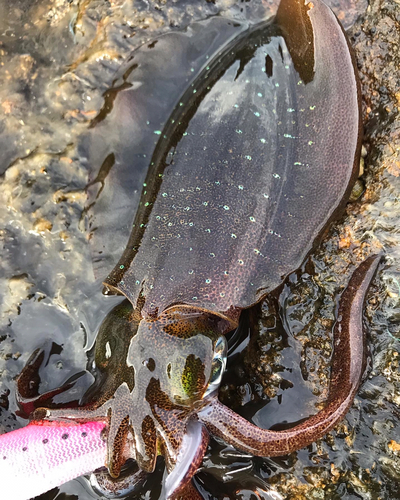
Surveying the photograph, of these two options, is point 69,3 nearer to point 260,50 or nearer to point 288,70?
point 260,50

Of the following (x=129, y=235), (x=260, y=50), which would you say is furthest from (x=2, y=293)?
(x=260, y=50)

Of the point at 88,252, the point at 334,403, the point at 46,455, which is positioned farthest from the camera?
the point at 88,252

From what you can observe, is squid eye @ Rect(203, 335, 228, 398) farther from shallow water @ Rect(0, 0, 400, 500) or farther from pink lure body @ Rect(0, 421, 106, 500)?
pink lure body @ Rect(0, 421, 106, 500)

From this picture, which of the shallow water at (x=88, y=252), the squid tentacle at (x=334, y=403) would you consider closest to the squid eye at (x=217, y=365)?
the squid tentacle at (x=334, y=403)

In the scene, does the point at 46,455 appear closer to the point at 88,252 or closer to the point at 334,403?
the point at 88,252

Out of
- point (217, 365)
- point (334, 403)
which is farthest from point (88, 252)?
point (334, 403)

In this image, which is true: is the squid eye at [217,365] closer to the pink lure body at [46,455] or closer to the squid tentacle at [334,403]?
the squid tentacle at [334,403]
